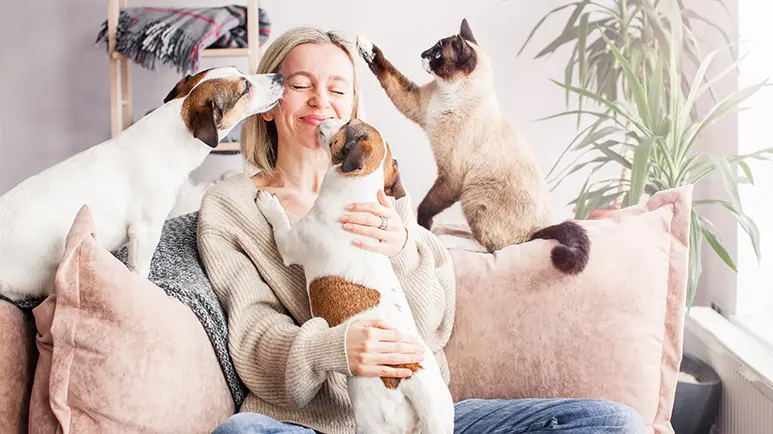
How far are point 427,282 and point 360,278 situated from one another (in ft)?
0.75

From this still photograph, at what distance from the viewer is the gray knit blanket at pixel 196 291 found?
4.42 ft

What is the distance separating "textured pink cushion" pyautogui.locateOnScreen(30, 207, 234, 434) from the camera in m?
1.17

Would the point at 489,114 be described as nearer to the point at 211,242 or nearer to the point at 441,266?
the point at 441,266

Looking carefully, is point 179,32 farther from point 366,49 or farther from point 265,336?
point 265,336

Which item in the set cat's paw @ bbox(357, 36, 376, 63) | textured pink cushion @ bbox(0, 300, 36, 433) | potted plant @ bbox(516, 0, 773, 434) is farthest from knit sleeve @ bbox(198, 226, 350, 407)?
potted plant @ bbox(516, 0, 773, 434)

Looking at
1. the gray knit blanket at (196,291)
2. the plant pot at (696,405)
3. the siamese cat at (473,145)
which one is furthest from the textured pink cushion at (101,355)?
the plant pot at (696,405)

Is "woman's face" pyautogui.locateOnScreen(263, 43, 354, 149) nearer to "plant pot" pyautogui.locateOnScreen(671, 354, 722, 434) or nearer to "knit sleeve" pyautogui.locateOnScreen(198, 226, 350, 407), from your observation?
"knit sleeve" pyautogui.locateOnScreen(198, 226, 350, 407)

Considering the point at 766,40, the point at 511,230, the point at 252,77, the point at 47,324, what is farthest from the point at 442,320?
the point at 766,40

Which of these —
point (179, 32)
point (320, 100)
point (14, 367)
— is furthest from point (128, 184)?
point (179, 32)

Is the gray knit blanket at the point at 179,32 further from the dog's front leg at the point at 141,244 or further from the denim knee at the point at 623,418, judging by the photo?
the denim knee at the point at 623,418

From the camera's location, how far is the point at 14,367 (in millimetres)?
1217

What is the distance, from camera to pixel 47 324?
47.8 inches

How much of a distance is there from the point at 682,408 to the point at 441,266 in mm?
945

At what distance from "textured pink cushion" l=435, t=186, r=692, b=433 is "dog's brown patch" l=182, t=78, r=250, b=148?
0.57 m
